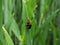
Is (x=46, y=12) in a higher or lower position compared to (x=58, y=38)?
higher

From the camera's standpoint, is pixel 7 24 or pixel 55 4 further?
pixel 55 4

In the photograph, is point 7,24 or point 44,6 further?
point 44,6

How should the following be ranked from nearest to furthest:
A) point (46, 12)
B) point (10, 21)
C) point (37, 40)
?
point (10, 21), point (37, 40), point (46, 12)

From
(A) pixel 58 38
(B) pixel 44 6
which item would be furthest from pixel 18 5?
(A) pixel 58 38

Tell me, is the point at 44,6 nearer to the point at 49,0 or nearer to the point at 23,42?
the point at 49,0

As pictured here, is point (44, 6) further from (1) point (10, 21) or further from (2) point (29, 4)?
(1) point (10, 21)

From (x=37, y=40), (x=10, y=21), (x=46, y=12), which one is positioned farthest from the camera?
(x=46, y=12)

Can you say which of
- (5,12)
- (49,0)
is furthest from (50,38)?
(5,12)

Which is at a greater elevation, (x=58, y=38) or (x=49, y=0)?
(x=49, y=0)
